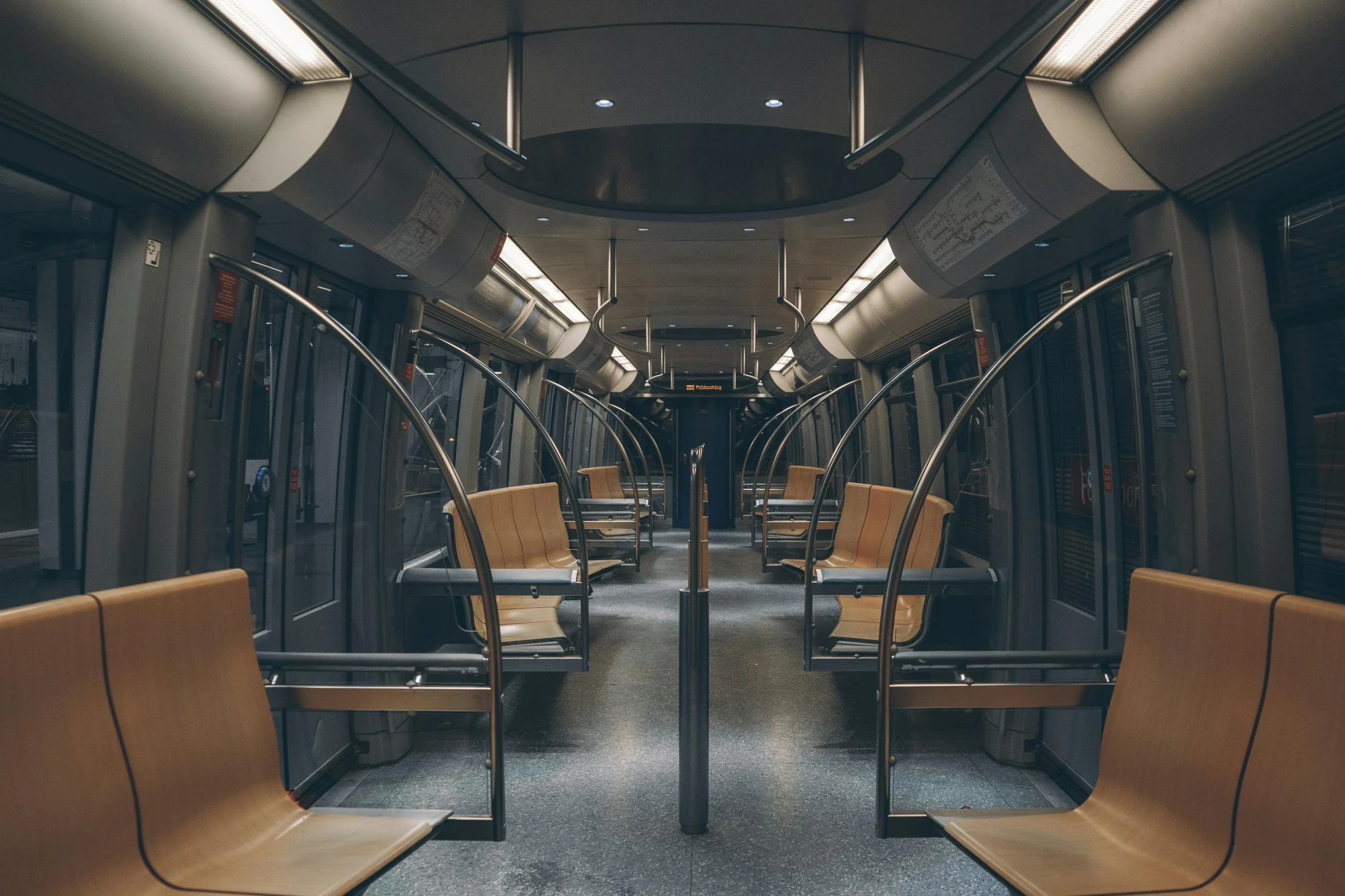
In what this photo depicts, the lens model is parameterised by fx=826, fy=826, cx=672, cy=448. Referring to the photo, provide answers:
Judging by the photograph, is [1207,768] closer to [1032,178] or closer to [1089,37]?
[1032,178]

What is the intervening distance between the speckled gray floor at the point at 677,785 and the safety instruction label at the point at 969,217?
7.09 ft

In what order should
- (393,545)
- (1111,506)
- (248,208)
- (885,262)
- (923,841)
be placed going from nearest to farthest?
(248,208), (923,841), (1111,506), (393,545), (885,262)

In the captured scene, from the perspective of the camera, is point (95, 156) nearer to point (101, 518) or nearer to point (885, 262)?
point (101, 518)

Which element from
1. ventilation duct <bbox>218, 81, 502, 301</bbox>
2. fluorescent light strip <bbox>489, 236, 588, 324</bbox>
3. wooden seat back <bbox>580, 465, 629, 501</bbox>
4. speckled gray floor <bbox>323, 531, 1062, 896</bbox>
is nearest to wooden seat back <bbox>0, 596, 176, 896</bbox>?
speckled gray floor <bbox>323, 531, 1062, 896</bbox>

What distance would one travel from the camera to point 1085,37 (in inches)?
90.1

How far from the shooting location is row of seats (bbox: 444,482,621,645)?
441cm

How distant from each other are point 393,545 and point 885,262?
3460 millimetres

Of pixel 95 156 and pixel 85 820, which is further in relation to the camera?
pixel 95 156

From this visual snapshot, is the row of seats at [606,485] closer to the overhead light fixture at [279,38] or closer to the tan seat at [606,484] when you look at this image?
the tan seat at [606,484]

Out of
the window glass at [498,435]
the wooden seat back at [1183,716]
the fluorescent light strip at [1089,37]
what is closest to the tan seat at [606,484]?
the window glass at [498,435]

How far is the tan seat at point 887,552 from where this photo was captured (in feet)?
14.1

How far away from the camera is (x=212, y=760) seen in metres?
1.93

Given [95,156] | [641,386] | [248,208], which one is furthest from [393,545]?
[641,386]

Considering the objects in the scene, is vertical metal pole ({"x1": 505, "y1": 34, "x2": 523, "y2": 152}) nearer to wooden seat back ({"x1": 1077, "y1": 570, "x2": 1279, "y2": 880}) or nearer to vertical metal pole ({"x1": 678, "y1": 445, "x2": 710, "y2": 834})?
vertical metal pole ({"x1": 678, "y1": 445, "x2": 710, "y2": 834})
